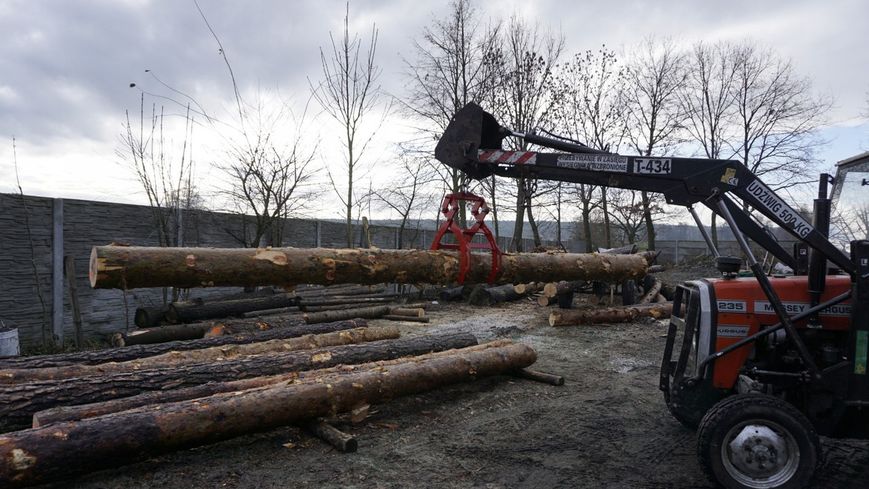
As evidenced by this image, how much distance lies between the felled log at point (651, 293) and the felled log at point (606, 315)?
1.37 m

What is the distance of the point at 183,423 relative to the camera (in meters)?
4.09

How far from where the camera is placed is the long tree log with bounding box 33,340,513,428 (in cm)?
416

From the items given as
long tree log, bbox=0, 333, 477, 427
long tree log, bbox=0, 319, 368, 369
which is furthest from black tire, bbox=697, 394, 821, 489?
long tree log, bbox=0, 319, 368, 369

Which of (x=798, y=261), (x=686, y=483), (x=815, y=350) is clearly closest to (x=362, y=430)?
(x=686, y=483)

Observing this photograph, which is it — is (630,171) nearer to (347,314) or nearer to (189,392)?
(189,392)

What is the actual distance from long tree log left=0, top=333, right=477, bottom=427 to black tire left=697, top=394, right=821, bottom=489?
12.6 ft

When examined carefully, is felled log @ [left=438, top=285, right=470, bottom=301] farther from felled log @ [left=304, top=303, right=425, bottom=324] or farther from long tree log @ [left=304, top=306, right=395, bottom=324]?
long tree log @ [left=304, top=306, right=395, bottom=324]

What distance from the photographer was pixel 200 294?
12.7 metres

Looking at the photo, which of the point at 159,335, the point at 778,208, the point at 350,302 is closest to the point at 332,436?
the point at 778,208

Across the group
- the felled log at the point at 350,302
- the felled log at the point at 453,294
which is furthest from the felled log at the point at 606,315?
the felled log at the point at 350,302

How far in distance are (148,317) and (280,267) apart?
671cm

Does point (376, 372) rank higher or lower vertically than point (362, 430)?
higher

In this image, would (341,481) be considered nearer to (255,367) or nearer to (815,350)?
(255,367)

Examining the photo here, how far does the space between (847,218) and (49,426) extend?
679 cm
